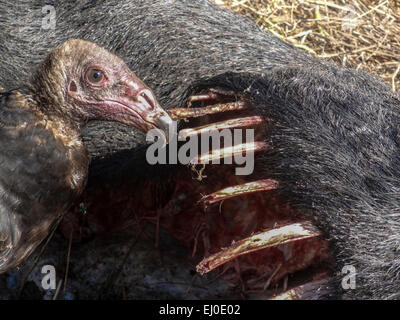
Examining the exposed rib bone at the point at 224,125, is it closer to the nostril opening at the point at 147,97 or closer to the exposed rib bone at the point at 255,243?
the nostril opening at the point at 147,97

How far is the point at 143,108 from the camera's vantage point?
2170mm

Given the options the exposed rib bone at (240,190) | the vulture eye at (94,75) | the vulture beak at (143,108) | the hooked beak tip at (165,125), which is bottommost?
the exposed rib bone at (240,190)

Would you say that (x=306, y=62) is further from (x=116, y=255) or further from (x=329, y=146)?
(x=116, y=255)

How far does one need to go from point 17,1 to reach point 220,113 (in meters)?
0.95

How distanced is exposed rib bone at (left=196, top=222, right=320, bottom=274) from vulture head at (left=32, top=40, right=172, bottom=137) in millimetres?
404

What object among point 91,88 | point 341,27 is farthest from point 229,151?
point 341,27

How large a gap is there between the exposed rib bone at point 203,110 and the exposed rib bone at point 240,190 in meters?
0.29

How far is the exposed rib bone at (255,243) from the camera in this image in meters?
2.15

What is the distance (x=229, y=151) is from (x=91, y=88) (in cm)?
46

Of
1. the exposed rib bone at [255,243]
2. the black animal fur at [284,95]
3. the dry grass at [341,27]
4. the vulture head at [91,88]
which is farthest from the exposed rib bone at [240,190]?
the dry grass at [341,27]

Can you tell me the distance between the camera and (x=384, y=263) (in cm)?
214

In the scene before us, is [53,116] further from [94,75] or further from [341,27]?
[341,27]

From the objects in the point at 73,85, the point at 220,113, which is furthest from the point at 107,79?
the point at 220,113

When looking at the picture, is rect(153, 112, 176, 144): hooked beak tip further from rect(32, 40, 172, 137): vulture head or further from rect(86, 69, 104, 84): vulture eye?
rect(86, 69, 104, 84): vulture eye
